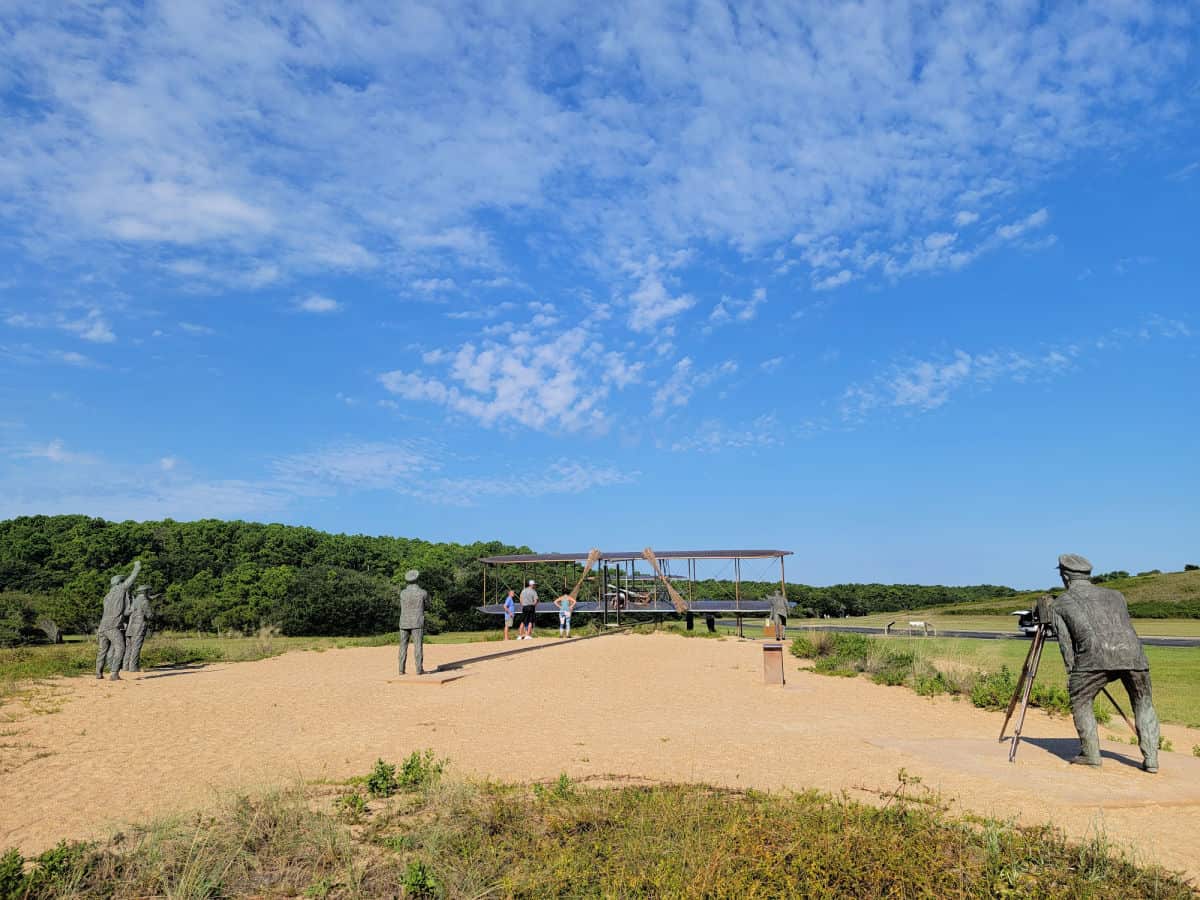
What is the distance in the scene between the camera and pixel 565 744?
10289 mm

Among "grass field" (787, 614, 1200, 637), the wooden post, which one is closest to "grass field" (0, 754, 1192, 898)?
the wooden post

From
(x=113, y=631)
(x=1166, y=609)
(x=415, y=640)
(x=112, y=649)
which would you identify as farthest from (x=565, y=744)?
(x=1166, y=609)

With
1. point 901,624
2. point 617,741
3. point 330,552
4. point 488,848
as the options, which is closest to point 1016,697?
point 617,741

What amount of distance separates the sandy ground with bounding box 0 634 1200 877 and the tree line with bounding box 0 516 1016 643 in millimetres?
16062

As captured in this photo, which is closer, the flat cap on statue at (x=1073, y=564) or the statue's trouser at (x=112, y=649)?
the flat cap on statue at (x=1073, y=564)

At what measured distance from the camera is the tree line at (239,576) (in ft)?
116

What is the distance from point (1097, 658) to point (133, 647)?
18.8m

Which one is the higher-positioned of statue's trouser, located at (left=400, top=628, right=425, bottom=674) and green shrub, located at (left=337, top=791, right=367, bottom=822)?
statue's trouser, located at (left=400, top=628, right=425, bottom=674)

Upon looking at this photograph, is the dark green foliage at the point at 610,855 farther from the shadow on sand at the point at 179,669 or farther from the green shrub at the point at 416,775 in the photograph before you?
→ the shadow on sand at the point at 179,669

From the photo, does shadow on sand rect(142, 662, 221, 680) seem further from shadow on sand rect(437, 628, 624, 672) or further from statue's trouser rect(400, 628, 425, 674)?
shadow on sand rect(437, 628, 624, 672)

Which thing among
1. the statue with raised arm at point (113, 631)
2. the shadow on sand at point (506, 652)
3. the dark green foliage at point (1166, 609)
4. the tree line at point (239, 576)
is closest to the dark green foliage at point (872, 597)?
the tree line at point (239, 576)

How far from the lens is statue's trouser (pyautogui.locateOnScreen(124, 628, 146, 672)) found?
17.8 m

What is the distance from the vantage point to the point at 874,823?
243 inches

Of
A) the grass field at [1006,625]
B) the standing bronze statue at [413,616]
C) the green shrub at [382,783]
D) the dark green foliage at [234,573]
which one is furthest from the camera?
the dark green foliage at [234,573]
